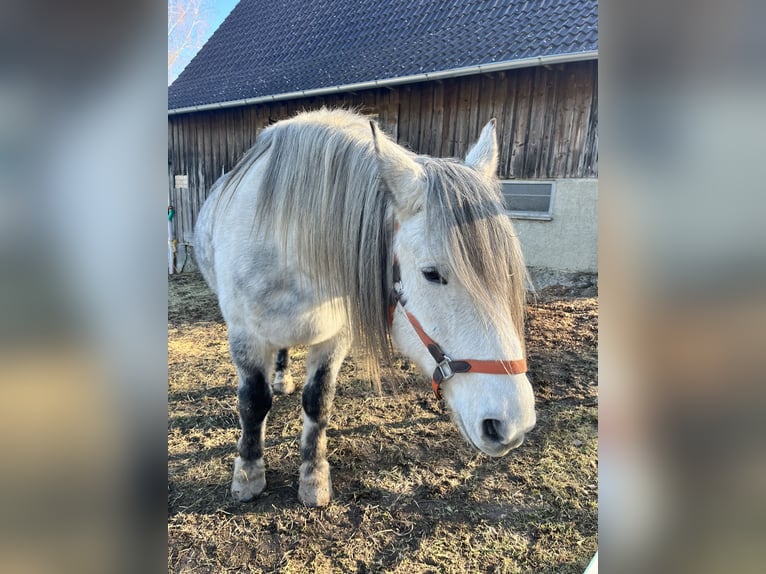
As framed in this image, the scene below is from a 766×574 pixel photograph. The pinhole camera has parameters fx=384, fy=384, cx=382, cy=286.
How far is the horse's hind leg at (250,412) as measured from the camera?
5.82ft

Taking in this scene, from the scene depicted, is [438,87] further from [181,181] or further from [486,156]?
[486,156]

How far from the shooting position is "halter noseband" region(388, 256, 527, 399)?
41.5 inches

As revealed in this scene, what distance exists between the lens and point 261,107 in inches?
137

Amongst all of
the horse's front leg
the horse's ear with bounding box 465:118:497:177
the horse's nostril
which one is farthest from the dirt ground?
the horse's ear with bounding box 465:118:497:177

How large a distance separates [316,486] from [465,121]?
347 cm

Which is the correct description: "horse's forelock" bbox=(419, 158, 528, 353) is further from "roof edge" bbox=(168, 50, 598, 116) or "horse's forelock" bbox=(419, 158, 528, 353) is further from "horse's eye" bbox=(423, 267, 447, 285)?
"roof edge" bbox=(168, 50, 598, 116)

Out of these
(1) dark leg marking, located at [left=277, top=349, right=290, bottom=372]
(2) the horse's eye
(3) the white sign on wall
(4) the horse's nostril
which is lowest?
(1) dark leg marking, located at [left=277, top=349, right=290, bottom=372]

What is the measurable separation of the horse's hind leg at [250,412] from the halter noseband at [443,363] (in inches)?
32.8

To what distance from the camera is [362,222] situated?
4.20 feet

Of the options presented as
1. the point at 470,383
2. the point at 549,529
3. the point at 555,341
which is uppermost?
the point at 470,383

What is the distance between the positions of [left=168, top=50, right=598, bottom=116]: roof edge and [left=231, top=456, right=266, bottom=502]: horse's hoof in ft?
8.59
